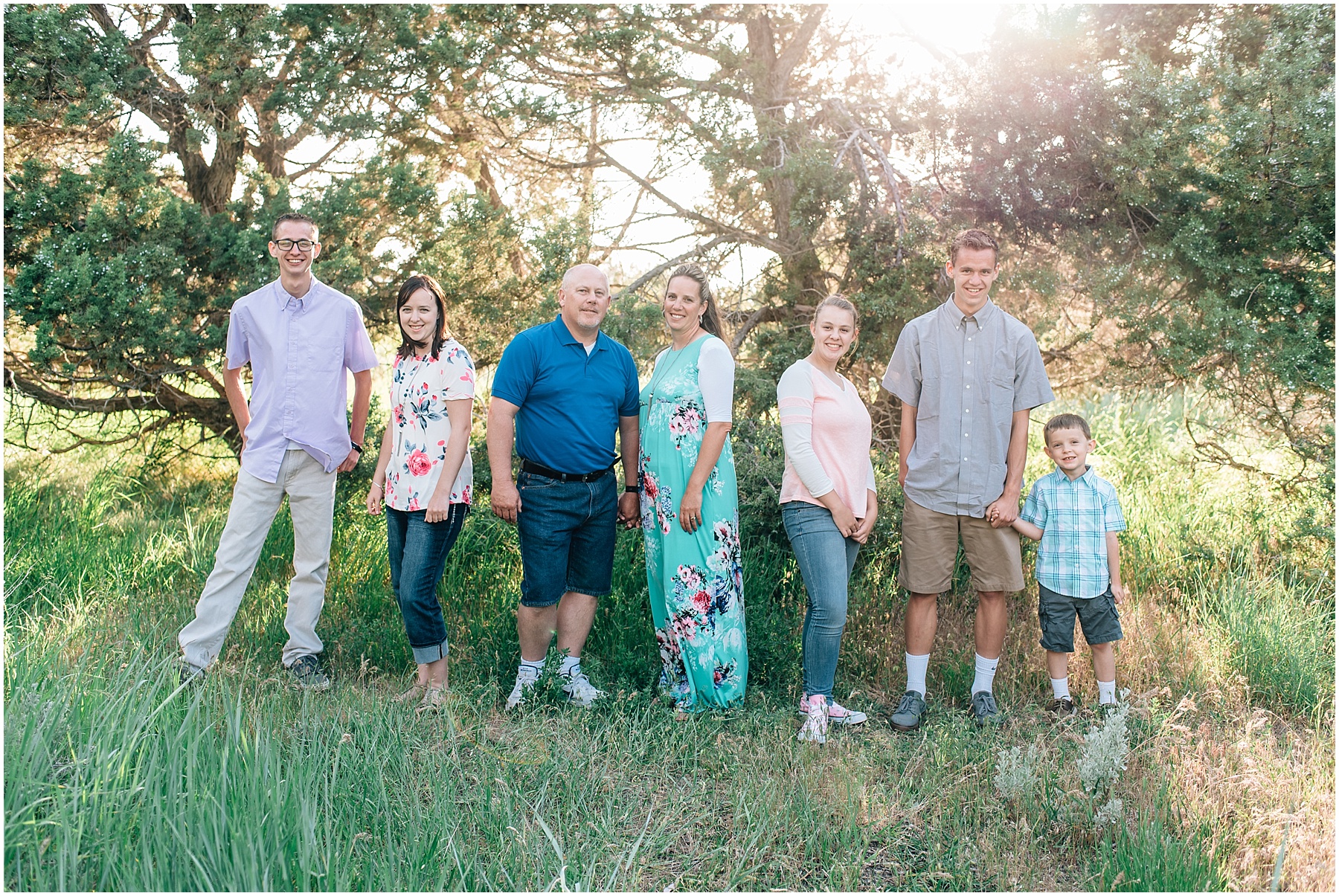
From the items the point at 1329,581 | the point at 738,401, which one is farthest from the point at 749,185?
the point at 1329,581

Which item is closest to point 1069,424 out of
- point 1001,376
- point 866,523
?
point 1001,376

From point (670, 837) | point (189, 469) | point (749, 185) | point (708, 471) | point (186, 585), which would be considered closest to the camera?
point (670, 837)

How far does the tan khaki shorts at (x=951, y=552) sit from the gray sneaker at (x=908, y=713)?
475mm

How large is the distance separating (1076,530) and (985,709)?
900 mm

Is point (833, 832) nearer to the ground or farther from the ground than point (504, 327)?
nearer to the ground

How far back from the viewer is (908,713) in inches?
153

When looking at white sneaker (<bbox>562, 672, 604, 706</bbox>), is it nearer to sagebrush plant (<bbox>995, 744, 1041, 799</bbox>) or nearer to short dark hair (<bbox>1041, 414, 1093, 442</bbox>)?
sagebrush plant (<bbox>995, 744, 1041, 799</bbox>)

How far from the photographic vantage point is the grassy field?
2.58 meters

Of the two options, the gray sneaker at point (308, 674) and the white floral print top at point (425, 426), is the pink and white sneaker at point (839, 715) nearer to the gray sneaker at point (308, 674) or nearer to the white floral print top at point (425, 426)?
the white floral print top at point (425, 426)

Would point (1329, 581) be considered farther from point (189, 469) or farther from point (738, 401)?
point (189, 469)

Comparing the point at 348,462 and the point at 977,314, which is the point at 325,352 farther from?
the point at 977,314

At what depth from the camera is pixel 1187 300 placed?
5.44 metres

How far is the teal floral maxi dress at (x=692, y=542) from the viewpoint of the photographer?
12.2ft

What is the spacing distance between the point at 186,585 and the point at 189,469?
3008 mm
